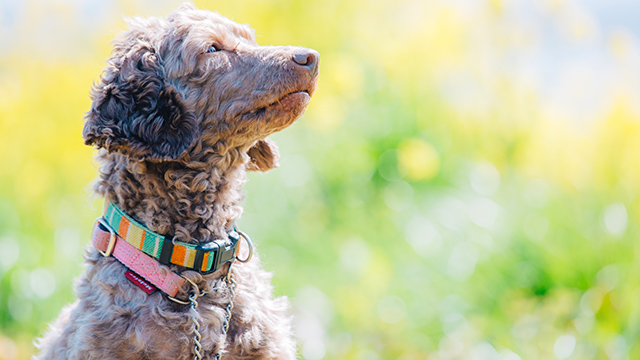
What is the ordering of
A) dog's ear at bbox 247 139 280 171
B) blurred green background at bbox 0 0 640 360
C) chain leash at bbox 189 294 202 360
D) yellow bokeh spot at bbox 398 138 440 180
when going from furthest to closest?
yellow bokeh spot at bbox 398 138 440 180 < blurred green background at bbox 0 0 640 360 < dog's ear at bbox 247 139 280 171 < chain leash at bbox 189 294 202 360

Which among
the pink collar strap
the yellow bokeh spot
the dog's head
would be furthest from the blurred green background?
the pink collar strap

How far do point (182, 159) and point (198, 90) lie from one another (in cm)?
27

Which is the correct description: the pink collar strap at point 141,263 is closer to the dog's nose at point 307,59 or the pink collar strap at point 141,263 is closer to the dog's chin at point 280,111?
the dog's chin at point 280,111

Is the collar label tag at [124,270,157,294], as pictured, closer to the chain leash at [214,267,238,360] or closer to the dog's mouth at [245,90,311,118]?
the chain leash at [214,267,238,360]

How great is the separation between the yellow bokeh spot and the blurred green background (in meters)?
0.03

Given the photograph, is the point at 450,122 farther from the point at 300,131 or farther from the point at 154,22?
the point at 154,22

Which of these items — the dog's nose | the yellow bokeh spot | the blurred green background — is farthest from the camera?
the yellow bokeh spot

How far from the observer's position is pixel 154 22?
98.2 inches

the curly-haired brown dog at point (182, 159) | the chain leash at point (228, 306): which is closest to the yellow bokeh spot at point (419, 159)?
the curly-haired brown dog at point (182, 159)

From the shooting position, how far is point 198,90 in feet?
7.59

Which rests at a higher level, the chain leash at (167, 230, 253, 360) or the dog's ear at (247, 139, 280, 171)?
the dog's ear at (247, 139, 280, 171)

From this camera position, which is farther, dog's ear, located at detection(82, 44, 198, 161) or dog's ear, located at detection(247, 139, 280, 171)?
dog's ear, located at detection(247, 139, 280, 171)

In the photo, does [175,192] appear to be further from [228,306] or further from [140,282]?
[228,306]

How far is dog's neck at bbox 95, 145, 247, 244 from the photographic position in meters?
2.27
